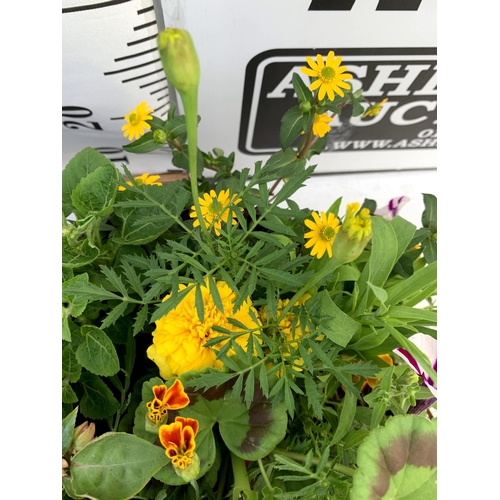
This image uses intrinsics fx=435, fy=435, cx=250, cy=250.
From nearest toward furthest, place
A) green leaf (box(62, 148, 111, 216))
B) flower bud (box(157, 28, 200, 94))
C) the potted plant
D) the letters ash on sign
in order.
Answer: flower bud (box(157, 28, 200, 94)) → the potted plant → green leaf (box(62, 148, 111, 216)) → the letters ash on sign

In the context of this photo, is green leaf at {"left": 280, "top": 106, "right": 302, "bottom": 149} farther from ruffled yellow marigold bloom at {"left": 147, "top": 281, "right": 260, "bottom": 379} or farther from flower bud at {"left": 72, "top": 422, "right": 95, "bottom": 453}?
flower bud at {"left": 72, "top": 422, "right": 95, "bottom": 453}

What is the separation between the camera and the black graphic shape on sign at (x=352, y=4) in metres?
0.43

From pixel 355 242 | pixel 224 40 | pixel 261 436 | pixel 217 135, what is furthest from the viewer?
pixel 217 135

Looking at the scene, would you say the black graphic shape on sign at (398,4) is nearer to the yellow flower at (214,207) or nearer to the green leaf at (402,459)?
the yellow flower at (214,207)

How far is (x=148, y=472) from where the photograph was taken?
0.94 ft

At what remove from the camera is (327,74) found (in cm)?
35

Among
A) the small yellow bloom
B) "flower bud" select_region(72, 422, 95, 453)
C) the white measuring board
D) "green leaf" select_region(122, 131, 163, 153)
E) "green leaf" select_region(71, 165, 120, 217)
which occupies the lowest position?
"flower bud" select_region(72, 422, 95, 453)

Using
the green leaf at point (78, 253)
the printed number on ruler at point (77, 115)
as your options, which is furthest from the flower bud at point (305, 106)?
the printed number on ruler at point (77, 115)

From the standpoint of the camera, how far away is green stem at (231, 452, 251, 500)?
32 cm

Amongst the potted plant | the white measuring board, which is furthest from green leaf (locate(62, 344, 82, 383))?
the white measuring board

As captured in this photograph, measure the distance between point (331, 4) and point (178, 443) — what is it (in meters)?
0.42
